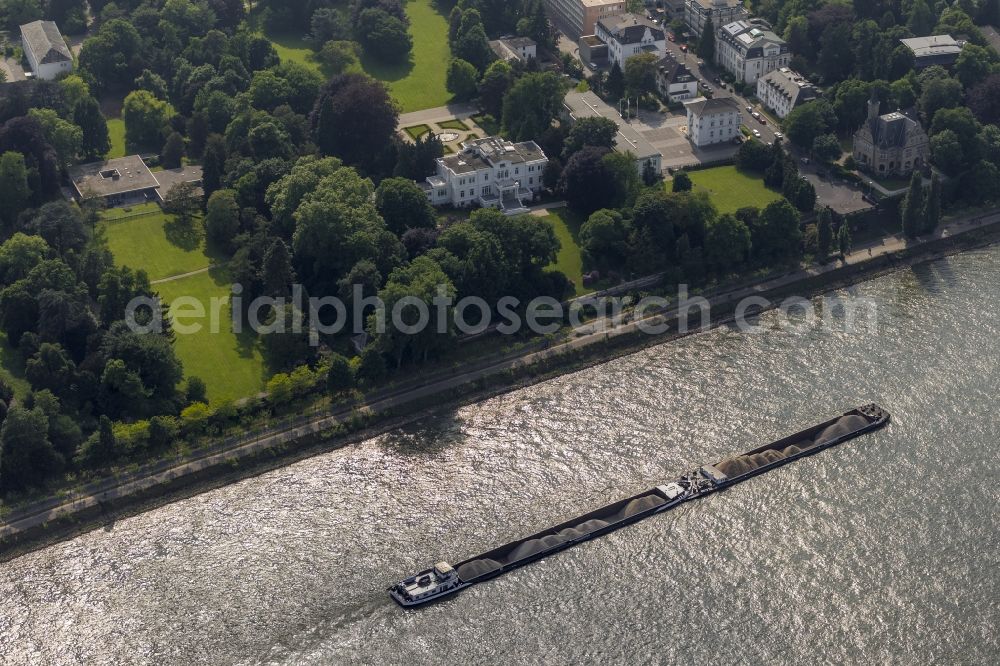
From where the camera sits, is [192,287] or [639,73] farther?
[639,73]

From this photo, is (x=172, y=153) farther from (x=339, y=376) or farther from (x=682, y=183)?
(x=682, y=183)

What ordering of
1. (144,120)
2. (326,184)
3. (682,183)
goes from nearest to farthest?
(326,184) → (682,183) → (144,120)

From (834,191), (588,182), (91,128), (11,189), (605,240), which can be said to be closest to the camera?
(605,240)

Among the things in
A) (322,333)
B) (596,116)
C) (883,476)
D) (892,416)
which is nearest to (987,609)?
(883,476)

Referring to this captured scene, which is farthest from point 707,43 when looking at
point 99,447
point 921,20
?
point 99,447

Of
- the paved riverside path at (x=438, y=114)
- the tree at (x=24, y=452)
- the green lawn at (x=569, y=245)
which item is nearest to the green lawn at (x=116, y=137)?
the paved riverside path at (x=438, y=114)

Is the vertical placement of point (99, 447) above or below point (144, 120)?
below

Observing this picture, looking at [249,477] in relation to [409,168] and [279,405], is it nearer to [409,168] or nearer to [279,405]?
[279,405]
